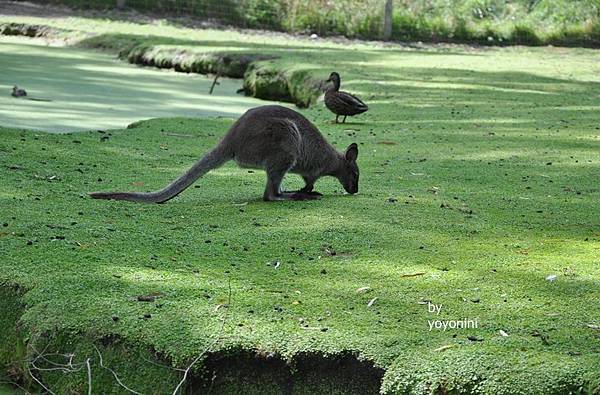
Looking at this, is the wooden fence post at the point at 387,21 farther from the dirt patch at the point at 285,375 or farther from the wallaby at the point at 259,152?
the dirt patch at the point at 285,375

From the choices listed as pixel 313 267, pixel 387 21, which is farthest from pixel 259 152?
pixel 387 21

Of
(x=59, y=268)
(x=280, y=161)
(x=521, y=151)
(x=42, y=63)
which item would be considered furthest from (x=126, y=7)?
(x=59, y=268)

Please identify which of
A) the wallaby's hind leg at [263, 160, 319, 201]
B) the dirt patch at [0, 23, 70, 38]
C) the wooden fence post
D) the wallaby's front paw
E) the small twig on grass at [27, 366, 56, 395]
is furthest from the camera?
the wooden fence post

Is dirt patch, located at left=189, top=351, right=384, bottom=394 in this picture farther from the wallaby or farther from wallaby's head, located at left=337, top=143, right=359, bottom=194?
wallaby's head, located at left=337, top=143, right=359, bottom=194

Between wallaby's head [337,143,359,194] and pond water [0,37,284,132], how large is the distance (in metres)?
3.11

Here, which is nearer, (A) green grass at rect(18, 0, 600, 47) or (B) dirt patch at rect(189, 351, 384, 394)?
(B) dirt patch at rect(189, 351, 384, 394)

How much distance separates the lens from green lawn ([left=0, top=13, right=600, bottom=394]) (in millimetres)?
3408

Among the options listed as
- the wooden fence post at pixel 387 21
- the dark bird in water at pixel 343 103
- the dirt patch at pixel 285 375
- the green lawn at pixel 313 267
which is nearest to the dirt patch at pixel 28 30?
the wooden fence post at pixel 387 21

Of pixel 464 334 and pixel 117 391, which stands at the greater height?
pixel 464 334

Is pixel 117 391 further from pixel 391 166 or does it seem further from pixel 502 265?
pixel 391 166

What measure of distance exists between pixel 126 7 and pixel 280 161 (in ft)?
45.9

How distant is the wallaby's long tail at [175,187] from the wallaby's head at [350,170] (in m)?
0.82

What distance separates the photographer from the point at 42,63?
12.8 m

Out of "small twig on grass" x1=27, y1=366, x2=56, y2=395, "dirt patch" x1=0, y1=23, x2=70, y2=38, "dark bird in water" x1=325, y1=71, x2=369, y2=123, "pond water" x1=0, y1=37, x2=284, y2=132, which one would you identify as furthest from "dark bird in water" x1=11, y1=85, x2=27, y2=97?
"small twig on grass" x1=27, y1=366, x2=56, y2=395
